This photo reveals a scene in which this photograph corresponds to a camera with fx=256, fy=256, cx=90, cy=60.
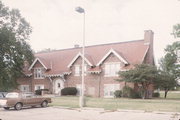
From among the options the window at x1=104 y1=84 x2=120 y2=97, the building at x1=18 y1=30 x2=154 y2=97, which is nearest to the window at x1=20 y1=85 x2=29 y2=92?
the building at x1=18 y1=30 x2=154 y2=97

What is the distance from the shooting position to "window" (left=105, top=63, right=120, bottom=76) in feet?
121

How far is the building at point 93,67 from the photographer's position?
37.0 metres

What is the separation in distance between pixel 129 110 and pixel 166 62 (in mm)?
24370

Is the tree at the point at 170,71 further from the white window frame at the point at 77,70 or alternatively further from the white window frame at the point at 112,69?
the white window frame at the point at 77,70

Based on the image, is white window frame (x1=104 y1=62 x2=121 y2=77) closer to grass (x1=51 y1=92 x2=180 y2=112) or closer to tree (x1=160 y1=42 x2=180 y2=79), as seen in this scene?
tree (x1=160 y1=42 x2=180 y2=79)

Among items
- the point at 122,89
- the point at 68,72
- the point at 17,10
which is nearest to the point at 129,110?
the point at 122,89

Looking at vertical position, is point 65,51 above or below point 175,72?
above

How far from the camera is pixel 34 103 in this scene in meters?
22.0

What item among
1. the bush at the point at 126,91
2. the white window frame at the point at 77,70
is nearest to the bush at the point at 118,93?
the bush at the point at 126,91

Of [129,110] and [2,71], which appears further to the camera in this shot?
[2,71]

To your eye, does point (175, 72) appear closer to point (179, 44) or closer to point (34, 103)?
point (179, 44)

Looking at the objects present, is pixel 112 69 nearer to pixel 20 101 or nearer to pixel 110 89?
pixel 110 89

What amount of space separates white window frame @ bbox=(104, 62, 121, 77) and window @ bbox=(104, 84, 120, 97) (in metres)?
1.47

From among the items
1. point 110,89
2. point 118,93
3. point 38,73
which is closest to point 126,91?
point 118,93
